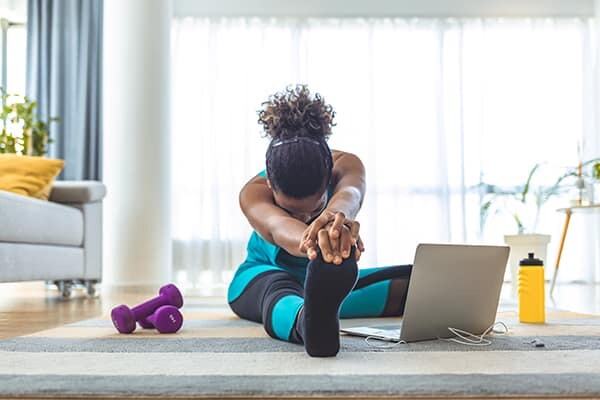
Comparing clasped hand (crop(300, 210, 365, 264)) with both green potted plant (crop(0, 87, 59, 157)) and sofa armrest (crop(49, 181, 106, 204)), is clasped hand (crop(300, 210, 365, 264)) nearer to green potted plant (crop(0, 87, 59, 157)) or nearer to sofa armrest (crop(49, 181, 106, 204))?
sofa armrest (crop(49, 181, 106, 204))

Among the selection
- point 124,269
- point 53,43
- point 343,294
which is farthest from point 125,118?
point 343,294

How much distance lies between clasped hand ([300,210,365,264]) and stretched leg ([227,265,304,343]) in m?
0.32

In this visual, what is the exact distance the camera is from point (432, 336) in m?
1.64

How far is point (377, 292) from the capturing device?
7.23ft

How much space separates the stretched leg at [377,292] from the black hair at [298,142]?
522 mm

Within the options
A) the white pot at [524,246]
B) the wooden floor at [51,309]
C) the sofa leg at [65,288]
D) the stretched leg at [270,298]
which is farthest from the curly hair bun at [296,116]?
the white pot at [524,246]

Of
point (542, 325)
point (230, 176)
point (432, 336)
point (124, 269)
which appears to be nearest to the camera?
point (432, 336)

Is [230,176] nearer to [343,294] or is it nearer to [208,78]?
[208,78]

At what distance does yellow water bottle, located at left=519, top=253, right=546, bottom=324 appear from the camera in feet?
6.56

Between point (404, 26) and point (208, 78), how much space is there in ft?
5.32

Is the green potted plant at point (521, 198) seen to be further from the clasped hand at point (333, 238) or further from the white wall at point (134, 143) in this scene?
the clasped hand at point (333, 238)

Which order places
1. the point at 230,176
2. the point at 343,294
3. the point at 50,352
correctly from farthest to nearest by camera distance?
the point at 230,176, the point at 50,352, the point at 343,294

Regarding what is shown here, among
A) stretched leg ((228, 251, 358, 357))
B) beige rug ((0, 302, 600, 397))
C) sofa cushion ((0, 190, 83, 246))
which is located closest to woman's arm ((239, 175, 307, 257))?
stretched leg ((228, 251, 358, 357))

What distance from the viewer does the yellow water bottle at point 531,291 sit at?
6.56 ft
